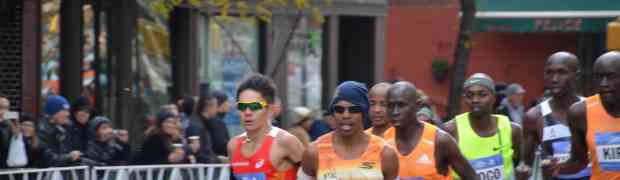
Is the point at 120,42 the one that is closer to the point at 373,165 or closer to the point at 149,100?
the point at 149,100

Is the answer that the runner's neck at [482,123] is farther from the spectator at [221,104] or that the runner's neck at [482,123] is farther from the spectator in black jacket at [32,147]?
the spectator at [221,104]

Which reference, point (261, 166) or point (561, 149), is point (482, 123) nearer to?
point (561, 149)

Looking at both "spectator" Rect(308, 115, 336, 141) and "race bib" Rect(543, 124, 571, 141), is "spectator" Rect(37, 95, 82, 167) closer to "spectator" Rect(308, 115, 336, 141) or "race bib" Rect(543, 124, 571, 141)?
"spectator" Rect(308, 115, 336, 141)

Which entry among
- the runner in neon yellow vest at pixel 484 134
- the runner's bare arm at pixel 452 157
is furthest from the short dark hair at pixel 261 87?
the runner in neon yellow vest at pixel 484 134

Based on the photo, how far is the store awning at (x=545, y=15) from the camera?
101 ft

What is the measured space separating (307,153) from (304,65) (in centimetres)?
1827

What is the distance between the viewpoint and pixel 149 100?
23.1 metres

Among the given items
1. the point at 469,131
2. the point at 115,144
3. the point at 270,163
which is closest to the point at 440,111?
the point at 115,144

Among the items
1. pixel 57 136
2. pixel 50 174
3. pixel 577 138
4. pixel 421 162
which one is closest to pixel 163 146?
pixel 57 136

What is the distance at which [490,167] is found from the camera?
35.7ft

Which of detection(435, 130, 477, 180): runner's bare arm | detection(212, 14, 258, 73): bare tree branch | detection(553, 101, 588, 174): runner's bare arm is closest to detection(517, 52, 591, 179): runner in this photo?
detection(553, 101, 588, 174): runner's bare arm

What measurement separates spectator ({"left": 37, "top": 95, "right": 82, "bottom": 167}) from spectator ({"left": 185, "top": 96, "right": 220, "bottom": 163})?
1190 mm

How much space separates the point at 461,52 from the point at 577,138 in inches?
486

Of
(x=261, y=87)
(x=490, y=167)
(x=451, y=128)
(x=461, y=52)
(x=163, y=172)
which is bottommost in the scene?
(x=163, y=172)
